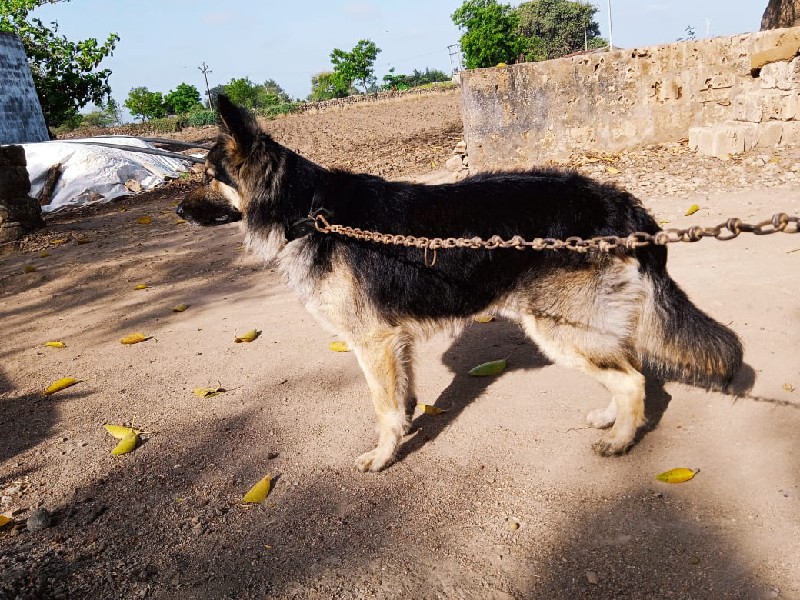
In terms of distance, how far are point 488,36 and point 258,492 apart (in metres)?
89.2

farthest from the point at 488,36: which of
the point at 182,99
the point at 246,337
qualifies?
the point at 246,337

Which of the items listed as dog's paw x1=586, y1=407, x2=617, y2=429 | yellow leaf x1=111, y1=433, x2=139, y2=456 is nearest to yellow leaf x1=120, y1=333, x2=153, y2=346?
yellow leaf x1=111, y1=433, x2=139, y2=456

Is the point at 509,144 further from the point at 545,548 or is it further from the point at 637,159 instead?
the point at 545,548

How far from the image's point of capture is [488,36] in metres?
82.9

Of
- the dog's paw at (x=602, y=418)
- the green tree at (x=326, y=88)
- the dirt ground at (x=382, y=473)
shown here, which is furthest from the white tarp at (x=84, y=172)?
the green tree at (x=326, y=88)

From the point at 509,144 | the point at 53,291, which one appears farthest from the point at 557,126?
the point at 53,291

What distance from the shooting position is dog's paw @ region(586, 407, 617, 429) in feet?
12.1

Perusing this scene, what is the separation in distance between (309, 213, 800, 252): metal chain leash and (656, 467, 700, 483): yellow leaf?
1221 mm

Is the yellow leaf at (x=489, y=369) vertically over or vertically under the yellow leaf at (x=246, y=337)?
under

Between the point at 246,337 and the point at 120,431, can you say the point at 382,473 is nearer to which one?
the point at 120,431

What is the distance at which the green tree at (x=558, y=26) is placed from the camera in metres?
94.2

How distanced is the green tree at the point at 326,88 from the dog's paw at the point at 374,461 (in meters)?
96.4

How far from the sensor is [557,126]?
33.8 ft

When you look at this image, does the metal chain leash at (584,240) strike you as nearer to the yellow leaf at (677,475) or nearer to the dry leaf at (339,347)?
the yellow leaf at (677,475)
